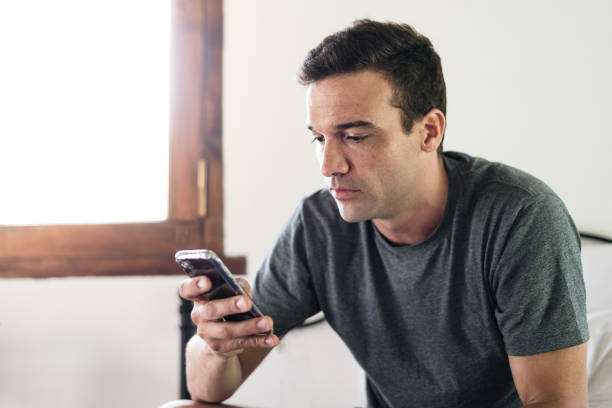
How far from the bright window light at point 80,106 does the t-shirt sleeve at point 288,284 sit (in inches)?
37.1

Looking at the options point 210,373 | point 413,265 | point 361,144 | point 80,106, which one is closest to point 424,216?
point 413,265

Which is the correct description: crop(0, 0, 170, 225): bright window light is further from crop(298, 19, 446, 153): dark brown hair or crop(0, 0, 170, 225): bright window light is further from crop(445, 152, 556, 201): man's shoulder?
crop(445, 152, 556, 201): man's shoulder

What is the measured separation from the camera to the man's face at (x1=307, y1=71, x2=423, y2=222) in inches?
43.8

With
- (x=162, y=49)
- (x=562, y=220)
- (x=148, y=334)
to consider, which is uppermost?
(x=162, y=49)

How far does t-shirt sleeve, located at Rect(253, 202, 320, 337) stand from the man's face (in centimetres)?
20

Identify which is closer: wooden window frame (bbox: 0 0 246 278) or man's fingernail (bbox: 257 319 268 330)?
man's fingernail (bbox: 257 319 268 330)

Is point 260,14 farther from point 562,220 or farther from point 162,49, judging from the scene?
point 562,220

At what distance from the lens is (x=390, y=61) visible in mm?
1143

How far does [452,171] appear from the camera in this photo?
121 centimetres

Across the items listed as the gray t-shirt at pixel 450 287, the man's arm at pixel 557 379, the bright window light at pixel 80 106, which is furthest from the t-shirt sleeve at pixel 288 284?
the bright window light at pixel 80 106

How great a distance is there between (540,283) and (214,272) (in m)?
0.54

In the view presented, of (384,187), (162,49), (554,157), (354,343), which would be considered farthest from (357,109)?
(162,49)

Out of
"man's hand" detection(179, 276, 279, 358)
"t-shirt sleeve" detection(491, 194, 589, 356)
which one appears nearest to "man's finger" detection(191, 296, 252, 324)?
"man's hand" detection(179, 276, 279, 358)

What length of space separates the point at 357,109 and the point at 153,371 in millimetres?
1351
